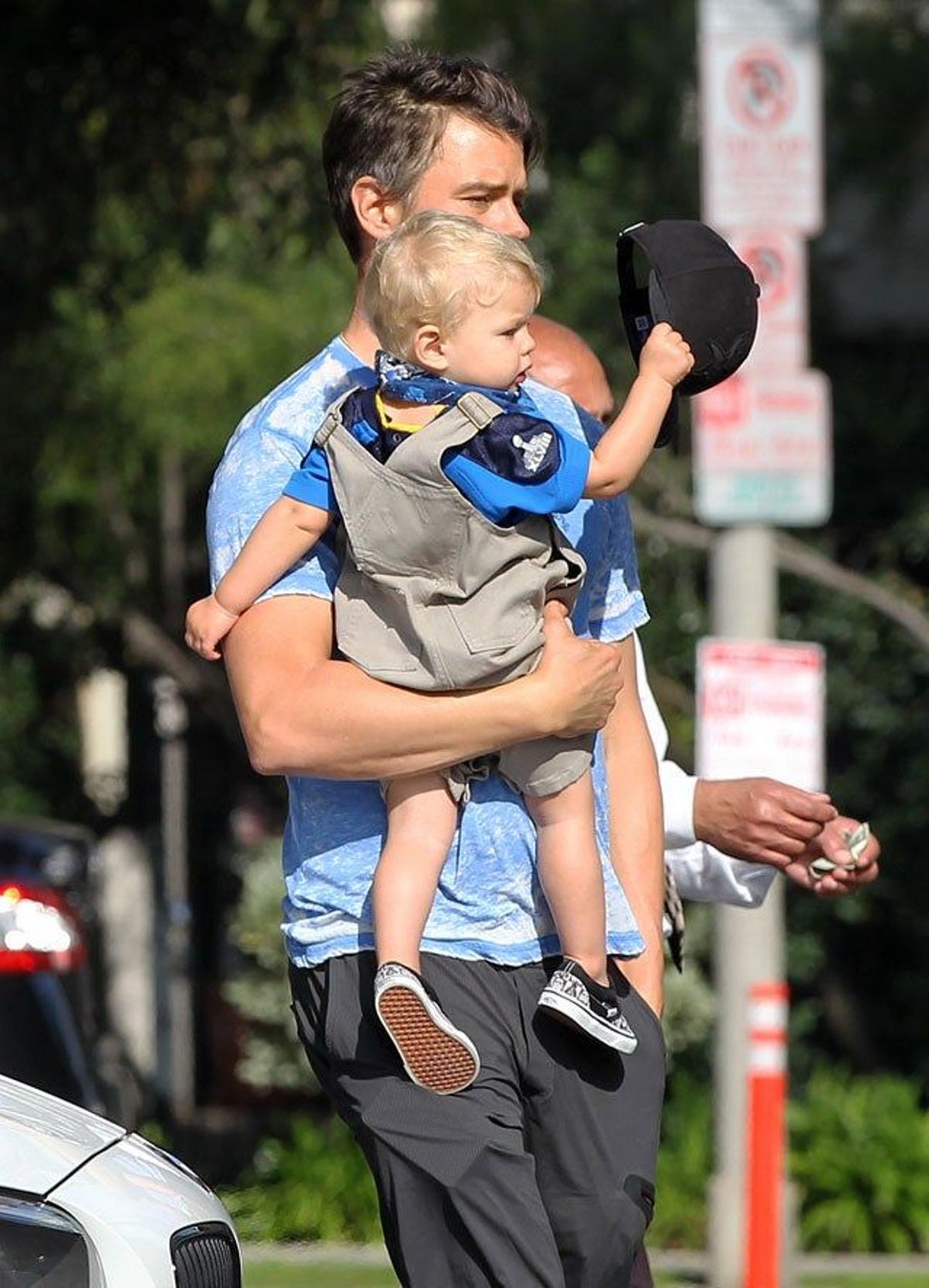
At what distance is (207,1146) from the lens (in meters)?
11.6

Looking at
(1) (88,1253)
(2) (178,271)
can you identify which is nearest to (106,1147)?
(1) (88,1253)

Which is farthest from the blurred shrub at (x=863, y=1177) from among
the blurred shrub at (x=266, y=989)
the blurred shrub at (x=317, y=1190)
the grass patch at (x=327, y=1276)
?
the blurred shrub at (x=266, y=989)

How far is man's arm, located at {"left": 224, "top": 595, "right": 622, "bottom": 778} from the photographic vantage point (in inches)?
113

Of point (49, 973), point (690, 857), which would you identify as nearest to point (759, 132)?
point (49, 973)

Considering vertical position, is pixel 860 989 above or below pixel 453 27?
below

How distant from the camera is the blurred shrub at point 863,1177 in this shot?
8.59 meters

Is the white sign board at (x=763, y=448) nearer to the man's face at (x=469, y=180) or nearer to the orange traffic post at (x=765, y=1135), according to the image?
the orange traffic post at (x=765, y=1135)

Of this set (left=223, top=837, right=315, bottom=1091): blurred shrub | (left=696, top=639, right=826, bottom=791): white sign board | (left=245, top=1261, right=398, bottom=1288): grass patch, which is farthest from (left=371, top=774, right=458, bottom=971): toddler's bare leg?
(left=223, top=837, right=315, bottom=1091): blurred shrub

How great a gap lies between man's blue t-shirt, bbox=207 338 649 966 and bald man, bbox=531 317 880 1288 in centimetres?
37

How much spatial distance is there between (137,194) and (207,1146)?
4741 millimetres

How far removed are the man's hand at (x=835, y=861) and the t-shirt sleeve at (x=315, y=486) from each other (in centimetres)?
95

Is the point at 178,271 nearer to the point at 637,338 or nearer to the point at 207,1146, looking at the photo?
the point at 207,1146

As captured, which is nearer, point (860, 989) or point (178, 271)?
point (178, 271)

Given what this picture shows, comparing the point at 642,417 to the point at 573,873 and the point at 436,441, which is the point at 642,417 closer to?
the point at 436,441
